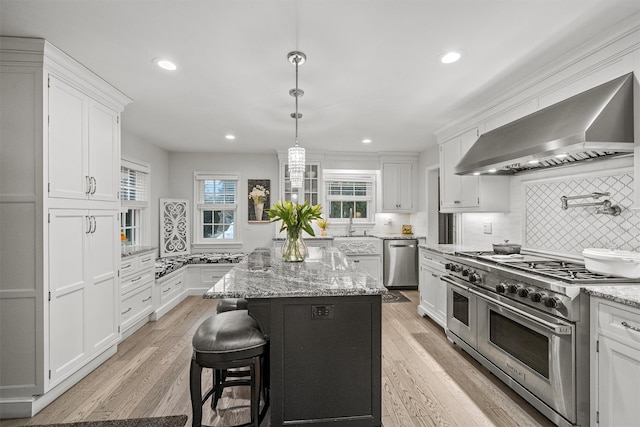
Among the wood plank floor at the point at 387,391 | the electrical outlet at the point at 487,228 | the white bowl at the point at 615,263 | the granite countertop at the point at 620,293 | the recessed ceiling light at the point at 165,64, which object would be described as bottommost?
the wood plank floor at the point at 387,391

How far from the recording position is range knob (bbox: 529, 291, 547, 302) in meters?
1.95

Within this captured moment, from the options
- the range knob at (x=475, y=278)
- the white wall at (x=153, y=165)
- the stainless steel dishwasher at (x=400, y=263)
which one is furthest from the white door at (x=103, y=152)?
the stainless steel dishwasher at (x=400, y=263)

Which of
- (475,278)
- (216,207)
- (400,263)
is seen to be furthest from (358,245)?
(475,278)

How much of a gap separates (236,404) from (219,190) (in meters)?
4.19

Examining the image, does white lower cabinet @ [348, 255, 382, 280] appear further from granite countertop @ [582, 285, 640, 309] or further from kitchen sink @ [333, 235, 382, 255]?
granite countertop @ [582, 285, 640, 309]

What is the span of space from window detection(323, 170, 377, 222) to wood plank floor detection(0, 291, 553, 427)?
3.11 metres

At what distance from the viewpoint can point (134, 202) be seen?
4.38 m

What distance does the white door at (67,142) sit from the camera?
7.13 feet

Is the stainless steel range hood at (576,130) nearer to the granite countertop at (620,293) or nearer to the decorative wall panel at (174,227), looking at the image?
the granite countertop at (620,293)

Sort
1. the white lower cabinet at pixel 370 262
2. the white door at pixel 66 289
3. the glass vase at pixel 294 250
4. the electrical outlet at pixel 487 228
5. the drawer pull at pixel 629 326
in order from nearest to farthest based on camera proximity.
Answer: the drawer pull at pixel 629 326, the white door at pixel 66 289, the glass vase at pixel 294 250, the electrical outlet at pixel 487 228, the white lower cabinet at pixel 370 262

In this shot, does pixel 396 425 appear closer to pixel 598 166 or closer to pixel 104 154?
pixel 598 166

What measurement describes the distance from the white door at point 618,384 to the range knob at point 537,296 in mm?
324

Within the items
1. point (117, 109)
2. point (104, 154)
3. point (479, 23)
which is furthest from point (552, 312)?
point (117, 109)

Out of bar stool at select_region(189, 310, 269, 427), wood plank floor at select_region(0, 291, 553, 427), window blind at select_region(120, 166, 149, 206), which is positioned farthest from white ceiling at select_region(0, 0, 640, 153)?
wood plank floor at select_region(0, 291, 553, 427)
